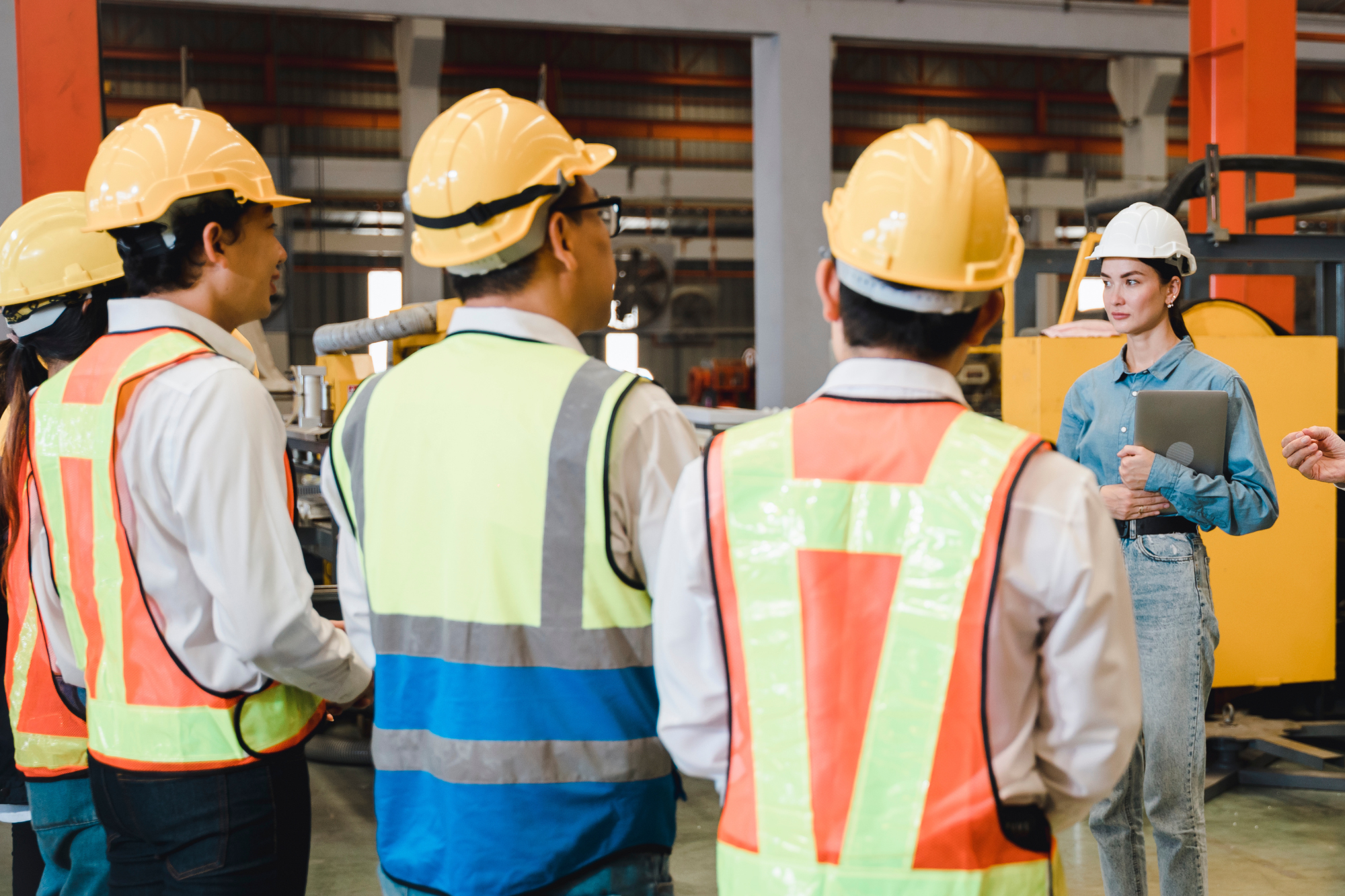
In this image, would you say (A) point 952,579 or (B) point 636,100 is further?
(B) point 636,100

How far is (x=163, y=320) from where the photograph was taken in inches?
69.7

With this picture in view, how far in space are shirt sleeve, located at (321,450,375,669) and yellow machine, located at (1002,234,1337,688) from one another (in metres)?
3.34

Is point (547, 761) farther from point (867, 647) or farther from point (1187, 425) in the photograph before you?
A: point (1187, 425)

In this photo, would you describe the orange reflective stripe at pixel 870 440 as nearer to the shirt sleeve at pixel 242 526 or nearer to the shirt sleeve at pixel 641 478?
the shirt sleeve at pixel 641 478

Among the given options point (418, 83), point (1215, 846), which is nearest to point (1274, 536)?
point (1215, 846)

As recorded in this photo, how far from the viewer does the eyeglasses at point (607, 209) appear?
62.7 inches

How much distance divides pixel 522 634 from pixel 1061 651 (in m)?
0.64

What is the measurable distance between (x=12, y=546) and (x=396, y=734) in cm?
113

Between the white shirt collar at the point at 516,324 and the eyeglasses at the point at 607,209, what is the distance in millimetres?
172

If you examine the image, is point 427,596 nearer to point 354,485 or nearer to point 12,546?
point 354,485

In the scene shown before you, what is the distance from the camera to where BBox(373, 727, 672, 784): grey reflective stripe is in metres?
1.39

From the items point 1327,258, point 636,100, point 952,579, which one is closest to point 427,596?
point 952,579

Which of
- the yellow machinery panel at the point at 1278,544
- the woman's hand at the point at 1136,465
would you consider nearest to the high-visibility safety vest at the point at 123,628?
the woman's hand at the point at 1136,465

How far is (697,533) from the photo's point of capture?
126 centimetres
